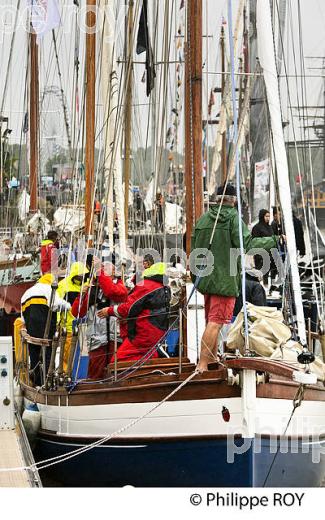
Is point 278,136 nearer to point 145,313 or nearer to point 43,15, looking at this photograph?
point 145,313

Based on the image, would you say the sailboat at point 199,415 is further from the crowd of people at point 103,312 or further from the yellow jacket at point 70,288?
the yellow jacket at point 70,288

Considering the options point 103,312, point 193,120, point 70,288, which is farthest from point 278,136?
point 70,288

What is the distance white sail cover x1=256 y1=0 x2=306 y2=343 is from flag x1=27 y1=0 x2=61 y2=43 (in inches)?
418

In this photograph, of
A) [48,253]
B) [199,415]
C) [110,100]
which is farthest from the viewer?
[48,253]

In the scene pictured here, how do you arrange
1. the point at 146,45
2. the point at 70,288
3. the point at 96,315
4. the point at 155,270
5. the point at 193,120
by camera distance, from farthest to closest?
the point at 146,45 → the point at 70,288 → the point at 96,315 → the point at 193,120 → the point at 155,270

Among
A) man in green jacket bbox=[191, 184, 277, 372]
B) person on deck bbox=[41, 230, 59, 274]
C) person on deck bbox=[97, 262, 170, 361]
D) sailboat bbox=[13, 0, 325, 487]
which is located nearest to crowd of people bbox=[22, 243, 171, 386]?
person on deck bbox=[97, 262, 170, 361]

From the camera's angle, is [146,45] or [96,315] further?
[146,45]

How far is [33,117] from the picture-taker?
24641mm

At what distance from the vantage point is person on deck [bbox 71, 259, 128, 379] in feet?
36.4

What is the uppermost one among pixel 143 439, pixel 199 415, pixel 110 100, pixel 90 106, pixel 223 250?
pixel 90 106

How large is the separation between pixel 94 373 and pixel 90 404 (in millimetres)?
1277

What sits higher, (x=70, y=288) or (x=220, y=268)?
(x=70, y=288)

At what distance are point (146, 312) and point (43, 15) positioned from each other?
481 inches
